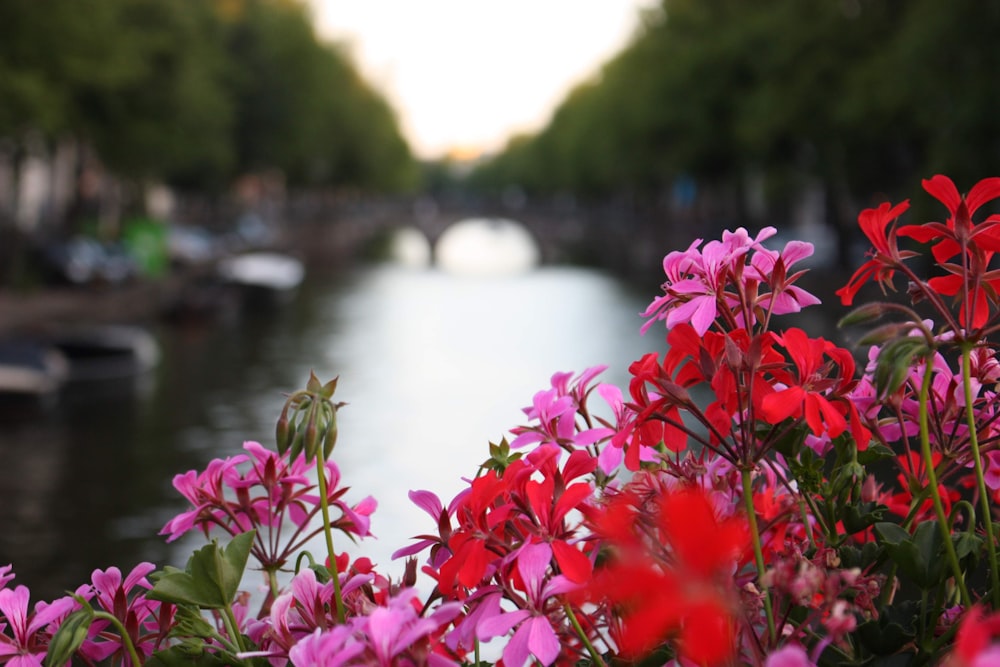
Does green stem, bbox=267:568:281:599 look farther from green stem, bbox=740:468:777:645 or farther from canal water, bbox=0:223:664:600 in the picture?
canal water, bbox=0:223:664:600

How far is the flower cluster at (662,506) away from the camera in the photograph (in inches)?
53.4

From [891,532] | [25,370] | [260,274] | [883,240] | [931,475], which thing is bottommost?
[25,370]

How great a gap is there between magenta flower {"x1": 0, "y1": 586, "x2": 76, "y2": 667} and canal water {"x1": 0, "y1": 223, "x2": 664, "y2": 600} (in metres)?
3.29

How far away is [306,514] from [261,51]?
56.5m

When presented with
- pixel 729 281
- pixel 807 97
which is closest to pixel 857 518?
pixel 729 281

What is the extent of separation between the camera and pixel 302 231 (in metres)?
72.5

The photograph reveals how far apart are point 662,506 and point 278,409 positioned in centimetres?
2160

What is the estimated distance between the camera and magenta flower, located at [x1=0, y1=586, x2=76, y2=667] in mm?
1522

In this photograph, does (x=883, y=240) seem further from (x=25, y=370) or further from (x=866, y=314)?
(x=25, y=370)

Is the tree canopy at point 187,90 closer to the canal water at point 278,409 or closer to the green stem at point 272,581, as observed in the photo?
the canal water at point 278,409

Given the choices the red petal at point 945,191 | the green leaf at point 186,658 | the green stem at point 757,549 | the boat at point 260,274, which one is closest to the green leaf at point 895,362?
the green stem at point 757,549

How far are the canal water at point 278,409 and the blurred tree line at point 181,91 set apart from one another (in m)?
5.76

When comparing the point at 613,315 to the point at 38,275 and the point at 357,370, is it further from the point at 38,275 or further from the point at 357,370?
the point at 38,275

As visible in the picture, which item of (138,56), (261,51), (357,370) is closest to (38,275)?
(138,56)
